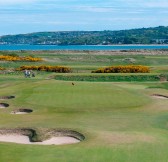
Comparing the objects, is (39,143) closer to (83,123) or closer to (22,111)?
(83,123)

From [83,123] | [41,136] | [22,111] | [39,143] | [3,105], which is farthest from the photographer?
[3,105]

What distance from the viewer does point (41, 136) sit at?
86.5 feet

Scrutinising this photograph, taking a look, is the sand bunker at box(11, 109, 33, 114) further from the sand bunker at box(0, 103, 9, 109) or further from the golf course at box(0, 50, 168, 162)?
the sand bunker at box(0, 103, 9, 109)

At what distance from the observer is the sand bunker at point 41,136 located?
1022 inches

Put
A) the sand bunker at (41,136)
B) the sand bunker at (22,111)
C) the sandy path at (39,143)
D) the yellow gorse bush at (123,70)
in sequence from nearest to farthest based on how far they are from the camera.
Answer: the sandy path at (39,143), the sand bunker at (41,136), the sand bunker at (22,111), the yellow gorse bush at (123,70)

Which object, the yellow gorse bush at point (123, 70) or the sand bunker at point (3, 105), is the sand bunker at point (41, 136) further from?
the yellow gorse bush at point (123, 70)

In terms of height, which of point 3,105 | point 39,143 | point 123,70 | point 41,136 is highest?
point 41,136

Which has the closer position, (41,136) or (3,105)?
(41,136)

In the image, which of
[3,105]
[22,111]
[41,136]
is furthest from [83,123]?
[3,105]

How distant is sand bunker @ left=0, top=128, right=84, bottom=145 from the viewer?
25953mm

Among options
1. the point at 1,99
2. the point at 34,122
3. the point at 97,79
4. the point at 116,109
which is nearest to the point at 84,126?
the point at 34,122

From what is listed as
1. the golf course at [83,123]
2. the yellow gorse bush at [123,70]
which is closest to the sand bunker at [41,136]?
the golf course at [83,123]

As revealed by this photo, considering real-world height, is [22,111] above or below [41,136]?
below

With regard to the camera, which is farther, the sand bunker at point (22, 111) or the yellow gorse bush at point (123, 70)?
the yellow gorse bush at point (123, 70)
